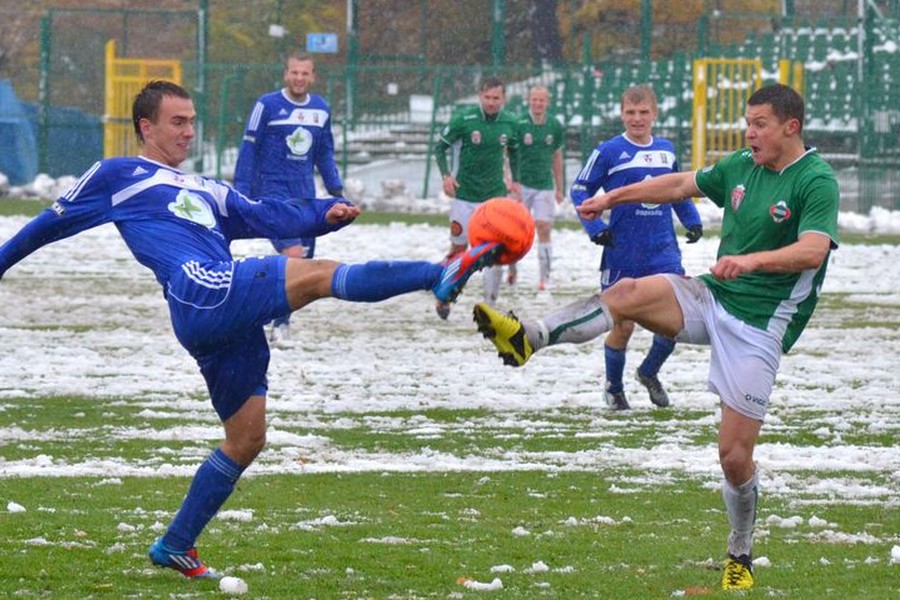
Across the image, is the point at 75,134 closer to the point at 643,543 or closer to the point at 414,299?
the point at 414,299

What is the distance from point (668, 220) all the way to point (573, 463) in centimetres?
293

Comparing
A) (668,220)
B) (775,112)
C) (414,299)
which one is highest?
(775,112)

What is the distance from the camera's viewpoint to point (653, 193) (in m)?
8.02

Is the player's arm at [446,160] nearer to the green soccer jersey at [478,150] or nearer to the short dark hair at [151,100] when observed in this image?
the green soccer jersey at [478,150]

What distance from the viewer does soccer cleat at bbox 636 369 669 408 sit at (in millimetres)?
12836

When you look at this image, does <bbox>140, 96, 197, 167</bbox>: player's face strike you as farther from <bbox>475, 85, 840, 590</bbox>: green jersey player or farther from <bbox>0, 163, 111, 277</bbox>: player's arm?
<bbox>475, 85, 840, 590</bbox>: green jersey player

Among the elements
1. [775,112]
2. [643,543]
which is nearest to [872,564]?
[643,543]

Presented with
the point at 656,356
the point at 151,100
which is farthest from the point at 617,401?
the point at 151,100

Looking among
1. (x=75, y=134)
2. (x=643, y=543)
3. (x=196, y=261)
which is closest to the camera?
(x=196, y=261)

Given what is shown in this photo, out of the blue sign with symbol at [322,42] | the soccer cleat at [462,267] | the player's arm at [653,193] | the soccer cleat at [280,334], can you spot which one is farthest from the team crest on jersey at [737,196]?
the blue sign with symbol at [322,42]

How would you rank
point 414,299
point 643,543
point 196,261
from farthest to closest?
1. point 414,299
2. point 643,543
3. point 196,261

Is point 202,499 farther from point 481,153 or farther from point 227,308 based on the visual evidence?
point 481,153

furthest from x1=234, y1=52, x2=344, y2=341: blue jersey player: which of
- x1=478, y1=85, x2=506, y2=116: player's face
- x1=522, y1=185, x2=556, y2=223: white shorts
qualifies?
x1=522, y1=185, x2=556, y2=223: white shorts

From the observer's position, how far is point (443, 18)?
44.0 meters
